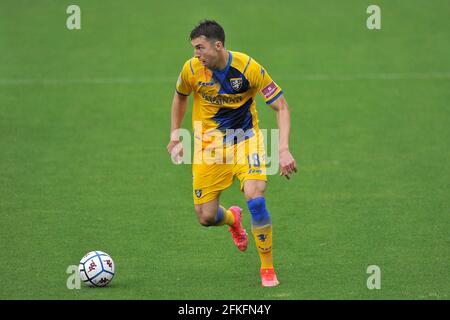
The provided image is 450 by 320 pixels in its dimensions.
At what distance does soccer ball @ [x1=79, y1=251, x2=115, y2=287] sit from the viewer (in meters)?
9.59

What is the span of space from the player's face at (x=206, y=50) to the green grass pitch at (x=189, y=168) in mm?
2223

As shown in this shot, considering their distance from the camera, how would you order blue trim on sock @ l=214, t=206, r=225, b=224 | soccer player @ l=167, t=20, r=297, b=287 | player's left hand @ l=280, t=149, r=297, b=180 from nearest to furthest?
player's left hand @ l=280, t=149, r=297, b=180
soccer player @ l=167, t=20, r=297, b=287
blue trim on sock @ l=214, t=206, r=225, b=224

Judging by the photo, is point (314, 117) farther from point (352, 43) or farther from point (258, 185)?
point (258, 185)

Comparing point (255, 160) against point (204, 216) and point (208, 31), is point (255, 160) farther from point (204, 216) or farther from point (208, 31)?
point (208, 31)

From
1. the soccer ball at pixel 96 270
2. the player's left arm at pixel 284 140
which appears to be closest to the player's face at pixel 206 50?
the player's left arm at pixel 284 140

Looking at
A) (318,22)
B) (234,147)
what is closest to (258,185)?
(234,147)

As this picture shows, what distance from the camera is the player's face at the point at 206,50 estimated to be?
9.66 meters

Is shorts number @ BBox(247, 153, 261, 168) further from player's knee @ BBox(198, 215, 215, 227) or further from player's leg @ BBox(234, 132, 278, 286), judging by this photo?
player's knee @ BBox(198, 215, 215, 227)

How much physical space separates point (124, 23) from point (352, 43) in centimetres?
610

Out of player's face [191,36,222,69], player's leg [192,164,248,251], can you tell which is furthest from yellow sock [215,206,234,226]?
player's face [191,36,222,69]

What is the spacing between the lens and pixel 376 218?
1250 cm

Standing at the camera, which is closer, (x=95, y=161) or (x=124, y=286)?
(x=124, y=286)

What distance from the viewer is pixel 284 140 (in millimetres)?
9586

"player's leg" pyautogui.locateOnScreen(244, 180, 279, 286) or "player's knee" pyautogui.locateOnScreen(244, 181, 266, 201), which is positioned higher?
"player's knee" pyautogui.locateOnScreen(244, 181, 266, 201)
